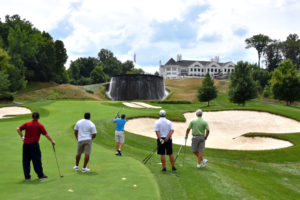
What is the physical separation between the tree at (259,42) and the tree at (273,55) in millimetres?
2232

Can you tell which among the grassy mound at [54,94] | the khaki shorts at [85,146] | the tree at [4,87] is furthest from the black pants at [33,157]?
the grassy mound at [54,94]

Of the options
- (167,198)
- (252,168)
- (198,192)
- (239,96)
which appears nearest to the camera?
(167,198)

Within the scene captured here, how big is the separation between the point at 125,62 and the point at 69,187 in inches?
6439

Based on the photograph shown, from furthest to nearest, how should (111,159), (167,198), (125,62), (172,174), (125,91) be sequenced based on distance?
(125,62)
(125,91)
(111,159)
(172,174)
(167,198)

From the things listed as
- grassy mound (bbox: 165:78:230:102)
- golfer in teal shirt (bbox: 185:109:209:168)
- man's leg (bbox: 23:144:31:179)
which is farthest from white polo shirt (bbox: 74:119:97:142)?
grassy mound (bbox: 165:78:230:102)

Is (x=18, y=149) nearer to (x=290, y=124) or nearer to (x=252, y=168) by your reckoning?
(x=252, y=168)

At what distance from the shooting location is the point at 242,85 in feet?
158

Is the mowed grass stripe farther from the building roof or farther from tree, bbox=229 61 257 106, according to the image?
the building roof

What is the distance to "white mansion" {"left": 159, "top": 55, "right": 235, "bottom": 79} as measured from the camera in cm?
15238

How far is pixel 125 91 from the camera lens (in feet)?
237

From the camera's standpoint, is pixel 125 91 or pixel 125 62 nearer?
pixel 125 91

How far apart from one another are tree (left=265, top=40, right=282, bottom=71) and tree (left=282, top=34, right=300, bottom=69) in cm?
330

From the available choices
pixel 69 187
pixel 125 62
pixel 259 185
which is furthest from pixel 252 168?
pixel 125 62

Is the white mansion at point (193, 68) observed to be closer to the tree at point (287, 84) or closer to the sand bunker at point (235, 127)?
the tree at point (287, 84)
